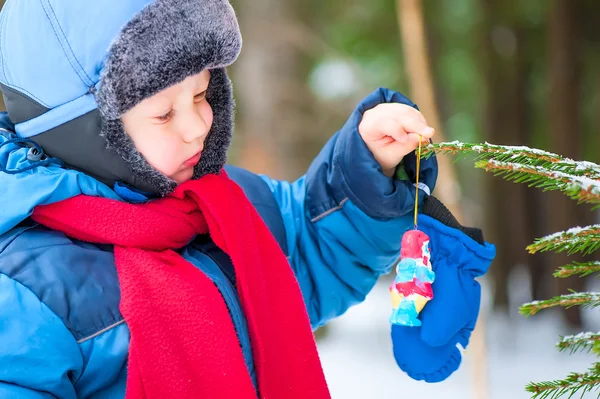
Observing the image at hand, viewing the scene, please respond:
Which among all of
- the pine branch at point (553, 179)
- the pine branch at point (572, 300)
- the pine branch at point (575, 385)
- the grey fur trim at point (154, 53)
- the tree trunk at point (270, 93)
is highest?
the tree trunk at point (270, 93)

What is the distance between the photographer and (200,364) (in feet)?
4.44

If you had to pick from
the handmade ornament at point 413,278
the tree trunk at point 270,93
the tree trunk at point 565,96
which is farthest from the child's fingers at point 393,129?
the tree trunk at point 565,96

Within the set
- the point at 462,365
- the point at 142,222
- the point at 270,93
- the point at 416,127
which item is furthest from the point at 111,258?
the point at 462,365

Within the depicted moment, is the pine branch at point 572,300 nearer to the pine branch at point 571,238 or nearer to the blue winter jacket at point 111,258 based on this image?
the pine branch at point 571,238

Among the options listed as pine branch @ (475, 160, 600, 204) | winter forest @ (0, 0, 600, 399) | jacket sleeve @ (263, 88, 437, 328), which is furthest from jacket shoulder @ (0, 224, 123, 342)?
winter forest @ (0, 0, 600, 399)

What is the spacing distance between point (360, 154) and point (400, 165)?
12 centimetres

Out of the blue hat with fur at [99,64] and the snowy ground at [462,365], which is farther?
the snowy ground at [462,365]

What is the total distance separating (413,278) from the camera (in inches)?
Answer: 57.7

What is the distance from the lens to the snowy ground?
4.65m

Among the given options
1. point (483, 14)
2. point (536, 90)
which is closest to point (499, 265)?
point (536, 90)

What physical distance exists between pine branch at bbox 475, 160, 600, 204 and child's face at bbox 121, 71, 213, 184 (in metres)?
0.66

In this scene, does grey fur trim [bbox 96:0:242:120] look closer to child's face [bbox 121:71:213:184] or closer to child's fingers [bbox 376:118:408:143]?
child's face [bbox 121:71:213:184]

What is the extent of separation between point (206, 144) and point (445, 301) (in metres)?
0.64

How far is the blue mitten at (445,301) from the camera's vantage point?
1.51 m
